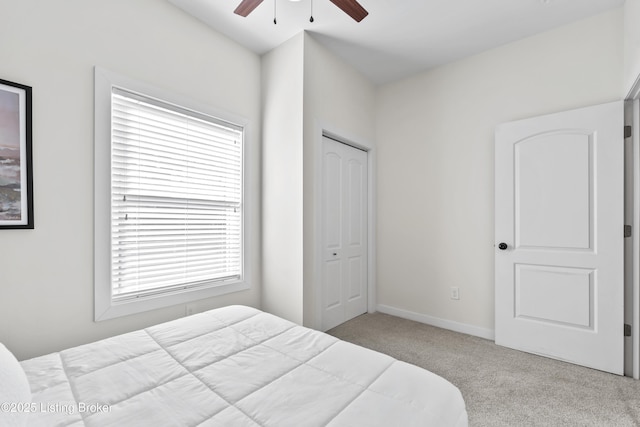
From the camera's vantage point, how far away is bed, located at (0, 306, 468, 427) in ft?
2.93

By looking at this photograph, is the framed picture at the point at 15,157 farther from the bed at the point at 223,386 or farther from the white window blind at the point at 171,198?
the bed at the point at 223,386

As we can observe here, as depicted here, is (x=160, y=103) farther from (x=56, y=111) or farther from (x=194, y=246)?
(x=194, y=246)

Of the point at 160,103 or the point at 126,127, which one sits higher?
the point at 160,103

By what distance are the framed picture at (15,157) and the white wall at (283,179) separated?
5.49 feet

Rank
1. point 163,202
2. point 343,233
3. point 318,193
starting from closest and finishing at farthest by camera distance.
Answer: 1. point 163,202
2. point 318,193
3. point 343,233

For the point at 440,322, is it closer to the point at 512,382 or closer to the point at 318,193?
the point at 512,382

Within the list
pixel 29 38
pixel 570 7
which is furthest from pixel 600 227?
pixel 29 38

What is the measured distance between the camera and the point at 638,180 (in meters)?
2.17

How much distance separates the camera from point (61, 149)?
5.83ft

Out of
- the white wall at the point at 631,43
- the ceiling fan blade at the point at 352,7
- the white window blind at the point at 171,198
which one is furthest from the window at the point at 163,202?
the white wall at the point at 631,43

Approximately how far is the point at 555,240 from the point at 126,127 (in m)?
3.45

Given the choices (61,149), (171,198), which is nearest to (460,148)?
(171,198)

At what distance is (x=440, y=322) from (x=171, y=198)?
289 cm

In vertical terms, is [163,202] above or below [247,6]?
below
